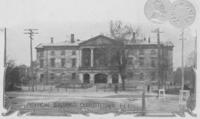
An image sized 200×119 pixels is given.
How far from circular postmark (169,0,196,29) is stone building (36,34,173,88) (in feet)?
0.38

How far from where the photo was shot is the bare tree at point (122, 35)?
6.08 feet

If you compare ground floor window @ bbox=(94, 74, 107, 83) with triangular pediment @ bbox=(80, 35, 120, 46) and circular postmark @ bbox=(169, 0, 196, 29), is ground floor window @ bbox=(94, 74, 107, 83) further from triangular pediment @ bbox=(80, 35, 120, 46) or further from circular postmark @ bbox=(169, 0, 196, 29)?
circular postmark @ bbox=(169, 0, 196, 29)

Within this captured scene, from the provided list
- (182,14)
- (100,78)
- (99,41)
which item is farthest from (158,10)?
(100,78)

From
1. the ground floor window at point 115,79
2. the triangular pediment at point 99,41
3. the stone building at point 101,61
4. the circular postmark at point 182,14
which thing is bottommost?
the ground floor window at point 115,79

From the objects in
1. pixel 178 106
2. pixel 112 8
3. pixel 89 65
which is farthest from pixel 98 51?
pixel 178 106

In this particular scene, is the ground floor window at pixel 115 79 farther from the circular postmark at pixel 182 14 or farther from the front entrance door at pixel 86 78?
the circular postmark at pixel 182 14

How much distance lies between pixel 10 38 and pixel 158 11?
735 mm

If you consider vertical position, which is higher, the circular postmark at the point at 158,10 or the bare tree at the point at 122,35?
the circular postmark at the point at 158,10

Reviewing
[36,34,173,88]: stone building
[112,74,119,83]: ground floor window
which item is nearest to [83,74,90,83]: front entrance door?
[36,34,173,88]: stone building

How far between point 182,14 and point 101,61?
1.50 ft

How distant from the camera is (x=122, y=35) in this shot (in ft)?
6.13

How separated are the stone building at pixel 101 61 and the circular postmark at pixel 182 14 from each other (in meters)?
0.12

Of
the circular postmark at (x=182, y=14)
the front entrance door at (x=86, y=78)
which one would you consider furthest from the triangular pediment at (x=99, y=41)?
the circular postmark at (x=182, y=14)

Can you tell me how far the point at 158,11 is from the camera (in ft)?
6.12
